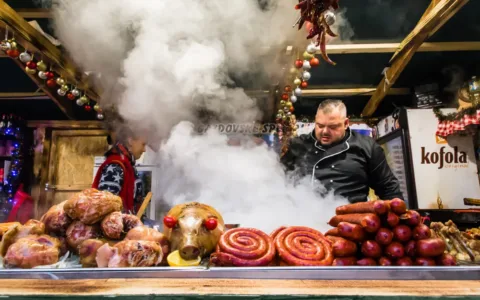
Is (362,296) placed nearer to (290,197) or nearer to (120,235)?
(120,235)

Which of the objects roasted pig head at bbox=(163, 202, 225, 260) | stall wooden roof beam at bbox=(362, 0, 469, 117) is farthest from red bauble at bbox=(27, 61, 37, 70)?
stall wooden roof beam at bbox=(362, 0, 469, 117)

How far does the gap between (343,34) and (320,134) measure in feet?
5.44

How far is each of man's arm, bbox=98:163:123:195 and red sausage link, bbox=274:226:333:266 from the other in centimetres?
203

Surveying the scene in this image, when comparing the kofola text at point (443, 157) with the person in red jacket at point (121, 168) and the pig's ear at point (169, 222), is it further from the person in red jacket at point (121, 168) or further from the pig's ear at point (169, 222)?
the pig's ear at point (169, 222)

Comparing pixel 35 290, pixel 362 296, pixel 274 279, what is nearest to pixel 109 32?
pixel 35 290

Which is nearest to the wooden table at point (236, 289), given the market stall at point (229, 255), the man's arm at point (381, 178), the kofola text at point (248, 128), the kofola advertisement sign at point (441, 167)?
the market stall at point (229, 255)

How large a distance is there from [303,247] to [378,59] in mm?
4228

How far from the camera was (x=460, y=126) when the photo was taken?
4930 mm

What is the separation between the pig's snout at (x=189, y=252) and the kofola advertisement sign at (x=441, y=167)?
502cm

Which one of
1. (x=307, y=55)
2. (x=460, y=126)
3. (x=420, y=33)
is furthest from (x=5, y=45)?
(x=460, y=126)

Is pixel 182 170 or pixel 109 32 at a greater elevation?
pixel 109 32

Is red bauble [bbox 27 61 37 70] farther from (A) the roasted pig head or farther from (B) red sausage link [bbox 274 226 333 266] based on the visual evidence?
(B) red sausage link [bbox 274 226 333 266]

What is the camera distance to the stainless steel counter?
1135 millimetres

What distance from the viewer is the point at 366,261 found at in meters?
1.31
